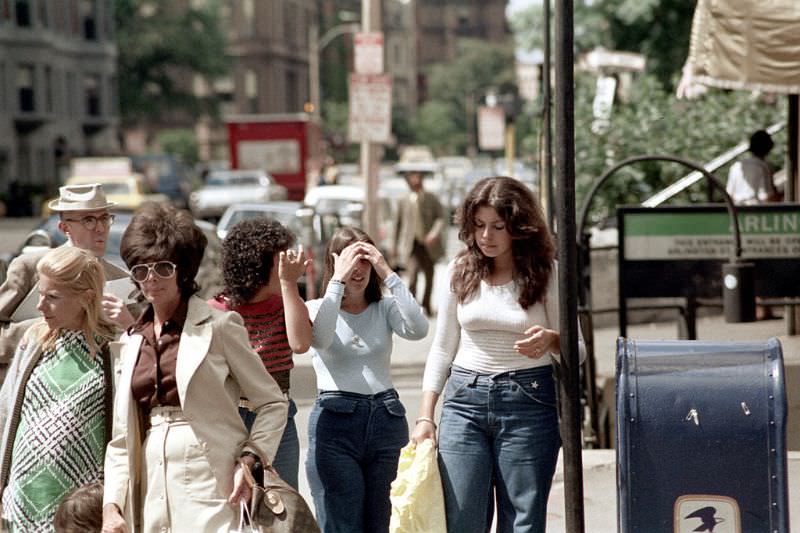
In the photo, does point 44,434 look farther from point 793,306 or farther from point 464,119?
point 464,119

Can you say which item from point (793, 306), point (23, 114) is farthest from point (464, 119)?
point (793, 306)

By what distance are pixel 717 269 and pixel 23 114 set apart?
183 feet

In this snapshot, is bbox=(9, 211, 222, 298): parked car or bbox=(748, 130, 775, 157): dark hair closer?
bbox=(748, 130, 775, 157): dark hair

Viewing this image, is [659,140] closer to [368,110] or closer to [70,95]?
[368,110]

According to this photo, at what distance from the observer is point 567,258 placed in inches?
172

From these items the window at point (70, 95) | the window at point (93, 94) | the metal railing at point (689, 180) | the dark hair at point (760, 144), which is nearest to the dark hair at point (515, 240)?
the metal railing at point (689, 180)

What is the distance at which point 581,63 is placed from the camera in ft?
67.4

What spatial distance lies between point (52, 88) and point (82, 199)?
200 feet

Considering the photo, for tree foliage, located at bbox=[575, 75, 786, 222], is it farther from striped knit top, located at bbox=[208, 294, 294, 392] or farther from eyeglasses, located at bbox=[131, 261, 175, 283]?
eyeglasses, located at bbox=[131, 261, 175, 283]

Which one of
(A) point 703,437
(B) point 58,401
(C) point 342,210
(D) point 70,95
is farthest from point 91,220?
(D) point 70,95

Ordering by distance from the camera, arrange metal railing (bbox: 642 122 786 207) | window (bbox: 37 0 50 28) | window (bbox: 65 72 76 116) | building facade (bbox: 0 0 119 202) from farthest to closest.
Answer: window (bbox: 65 72 76 116), window (bbox: 37 0 50 28), building facade (bbox: 0 0 119 202), metal railing (bbox: 642 122 786 207)

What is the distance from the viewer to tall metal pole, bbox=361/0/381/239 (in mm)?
15984

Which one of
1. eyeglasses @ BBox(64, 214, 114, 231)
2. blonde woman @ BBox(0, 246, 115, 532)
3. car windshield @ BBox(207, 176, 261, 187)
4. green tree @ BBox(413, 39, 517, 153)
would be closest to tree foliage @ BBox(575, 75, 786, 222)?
eyeglasses @ BBox(64, 214, 114, 231)

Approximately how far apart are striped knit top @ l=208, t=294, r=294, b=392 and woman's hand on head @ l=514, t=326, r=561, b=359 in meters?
1.05
